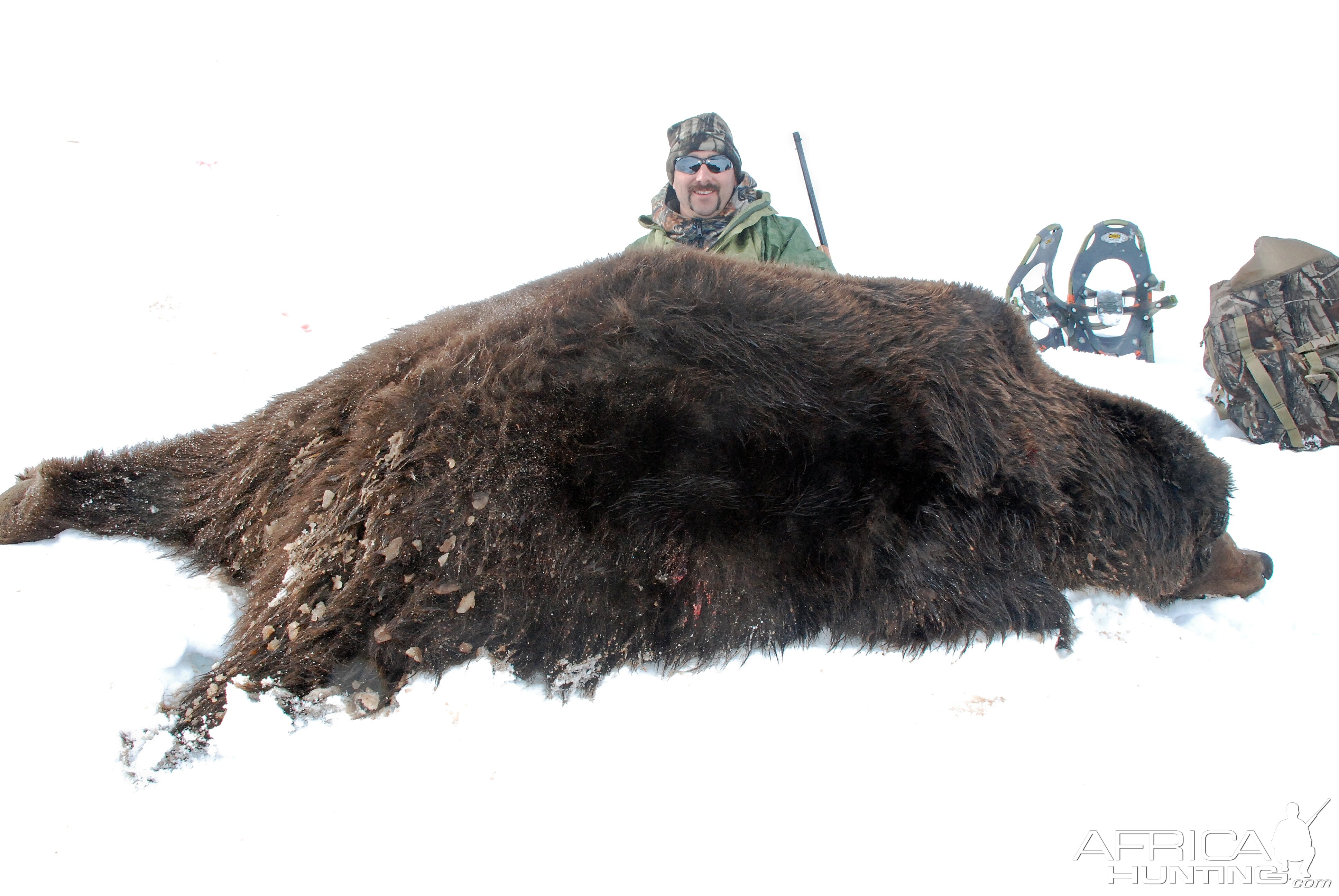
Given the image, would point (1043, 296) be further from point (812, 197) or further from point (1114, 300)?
point (812, 197)

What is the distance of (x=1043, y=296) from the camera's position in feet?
19.3

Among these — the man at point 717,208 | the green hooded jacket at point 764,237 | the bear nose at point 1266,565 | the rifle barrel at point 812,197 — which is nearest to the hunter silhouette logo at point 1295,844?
the bear nose at point 1266,565

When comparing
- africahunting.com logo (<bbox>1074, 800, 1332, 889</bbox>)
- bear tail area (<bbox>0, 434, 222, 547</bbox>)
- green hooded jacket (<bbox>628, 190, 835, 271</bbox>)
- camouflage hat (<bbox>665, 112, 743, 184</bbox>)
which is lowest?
africahunting.com logo (<bbox>1074, 800, 1332, 889</bbox>)

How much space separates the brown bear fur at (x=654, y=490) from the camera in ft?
4.91

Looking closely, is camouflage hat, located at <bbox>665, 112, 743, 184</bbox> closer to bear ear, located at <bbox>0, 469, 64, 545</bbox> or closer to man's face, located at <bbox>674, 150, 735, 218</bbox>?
man's face, located at <bbox>674, 150, 735, 218</bbox>

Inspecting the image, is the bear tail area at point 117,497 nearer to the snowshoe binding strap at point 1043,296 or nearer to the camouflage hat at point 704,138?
the camouflage hat at point 704,138

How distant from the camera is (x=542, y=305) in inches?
68.6

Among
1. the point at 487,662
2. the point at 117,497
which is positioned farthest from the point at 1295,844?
the point at 117,497

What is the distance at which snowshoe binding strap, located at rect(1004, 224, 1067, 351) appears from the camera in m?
5.78

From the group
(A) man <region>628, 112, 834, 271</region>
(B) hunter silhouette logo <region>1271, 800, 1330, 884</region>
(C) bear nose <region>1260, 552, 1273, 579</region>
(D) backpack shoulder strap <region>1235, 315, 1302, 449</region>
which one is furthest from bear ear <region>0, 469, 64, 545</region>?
(D) backpack shoulder strap <region>1235, 315, 1302, 449</region>

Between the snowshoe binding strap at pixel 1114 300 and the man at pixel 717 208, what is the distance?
2.48m

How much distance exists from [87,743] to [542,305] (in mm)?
1331

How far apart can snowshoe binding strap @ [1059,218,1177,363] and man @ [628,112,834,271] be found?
8.13ft

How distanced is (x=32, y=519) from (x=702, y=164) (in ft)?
13.9
